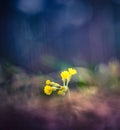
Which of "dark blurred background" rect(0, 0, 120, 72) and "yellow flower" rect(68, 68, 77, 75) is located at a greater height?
"dark blurred background" rect(0, 0, 120, 72)

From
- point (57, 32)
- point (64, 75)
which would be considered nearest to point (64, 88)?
point (64, 75)

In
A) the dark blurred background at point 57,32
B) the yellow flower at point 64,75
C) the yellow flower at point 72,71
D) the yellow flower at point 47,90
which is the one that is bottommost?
the yellow flower at point 47,90

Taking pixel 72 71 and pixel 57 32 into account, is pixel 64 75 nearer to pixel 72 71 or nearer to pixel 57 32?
pixel 72 71

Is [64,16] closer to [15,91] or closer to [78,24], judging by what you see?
[78,24]

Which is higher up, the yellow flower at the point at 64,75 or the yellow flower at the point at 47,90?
the yellow flower at the point at 64,75

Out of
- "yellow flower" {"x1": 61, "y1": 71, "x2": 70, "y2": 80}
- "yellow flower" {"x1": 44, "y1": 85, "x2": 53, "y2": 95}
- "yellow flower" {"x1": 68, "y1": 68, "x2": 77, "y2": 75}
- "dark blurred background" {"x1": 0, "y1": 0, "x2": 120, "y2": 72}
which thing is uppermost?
"dark blurred background" {"x1": 0, "y1": 0, "x2": 120, "y2": 72}

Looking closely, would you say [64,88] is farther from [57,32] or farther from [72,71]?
[57,32]

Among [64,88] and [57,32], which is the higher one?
[57,32]

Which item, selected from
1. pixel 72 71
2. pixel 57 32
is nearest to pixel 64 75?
pixel 72 71
